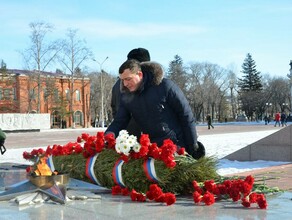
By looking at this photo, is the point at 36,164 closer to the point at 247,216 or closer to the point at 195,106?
the point at 247,216

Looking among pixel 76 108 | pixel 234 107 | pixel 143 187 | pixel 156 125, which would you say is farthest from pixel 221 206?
pixel 234 107

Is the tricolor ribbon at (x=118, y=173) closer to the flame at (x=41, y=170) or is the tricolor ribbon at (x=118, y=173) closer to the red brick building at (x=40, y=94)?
the flame at (x=41, y=170)

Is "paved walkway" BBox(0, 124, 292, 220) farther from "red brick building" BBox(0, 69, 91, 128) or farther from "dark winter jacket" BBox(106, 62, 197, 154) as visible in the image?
"red brick building" BBox(0, 69, 91, 128)

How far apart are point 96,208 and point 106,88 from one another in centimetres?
6138

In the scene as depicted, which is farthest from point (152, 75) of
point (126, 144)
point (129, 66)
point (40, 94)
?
point (40, 94)

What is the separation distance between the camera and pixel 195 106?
71.3 meters

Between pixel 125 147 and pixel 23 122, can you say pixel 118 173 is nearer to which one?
pixel 125 147

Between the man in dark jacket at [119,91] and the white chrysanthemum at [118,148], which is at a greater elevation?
the man in dark jacket at [119,91]

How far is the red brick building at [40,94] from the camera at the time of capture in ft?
164

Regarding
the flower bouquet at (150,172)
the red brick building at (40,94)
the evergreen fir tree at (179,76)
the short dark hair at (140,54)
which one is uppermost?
the evergreen fir tree at (179,76)

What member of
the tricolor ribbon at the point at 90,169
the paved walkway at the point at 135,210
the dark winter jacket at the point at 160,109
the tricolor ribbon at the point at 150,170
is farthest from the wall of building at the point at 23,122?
the paved walkway at the point at 135,210

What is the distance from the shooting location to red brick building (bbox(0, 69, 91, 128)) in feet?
164

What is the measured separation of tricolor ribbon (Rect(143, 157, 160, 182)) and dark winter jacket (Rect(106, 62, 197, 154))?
432 mm

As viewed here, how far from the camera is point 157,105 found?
14.2ft
